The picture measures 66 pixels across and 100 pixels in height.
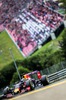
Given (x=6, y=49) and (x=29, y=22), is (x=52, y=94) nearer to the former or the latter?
(x=29, y=22)

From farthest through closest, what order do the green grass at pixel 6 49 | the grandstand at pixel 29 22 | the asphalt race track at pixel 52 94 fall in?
the green grass at pixel 6 49, the grandstand at pixel 29 22, the asphalt race track at pixel 52 94

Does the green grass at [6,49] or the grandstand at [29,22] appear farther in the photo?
the green grass at [6,49]

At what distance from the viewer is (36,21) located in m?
78.4

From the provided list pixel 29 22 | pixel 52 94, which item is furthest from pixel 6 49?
pixel 52 94

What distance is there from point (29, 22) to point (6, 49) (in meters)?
7.25

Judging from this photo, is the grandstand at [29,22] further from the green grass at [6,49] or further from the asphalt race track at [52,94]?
the asphalt race track at [52,94]

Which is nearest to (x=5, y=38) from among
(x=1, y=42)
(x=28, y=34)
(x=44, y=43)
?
(x=1, y=42)

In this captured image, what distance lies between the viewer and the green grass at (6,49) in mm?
74394

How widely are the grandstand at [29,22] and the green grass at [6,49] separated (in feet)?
2.85

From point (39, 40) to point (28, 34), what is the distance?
4714 mm

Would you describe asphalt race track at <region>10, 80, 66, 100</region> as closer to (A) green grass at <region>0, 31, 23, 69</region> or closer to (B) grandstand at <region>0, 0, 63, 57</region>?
(B) grandstand at <region>0, 0, 63, 57</region>

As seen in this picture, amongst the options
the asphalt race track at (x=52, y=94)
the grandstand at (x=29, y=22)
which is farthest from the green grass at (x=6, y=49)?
the asphalt race track at (x=52, y=94)

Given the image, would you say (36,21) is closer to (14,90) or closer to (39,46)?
(39,46)

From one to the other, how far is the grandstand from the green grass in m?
0.87
